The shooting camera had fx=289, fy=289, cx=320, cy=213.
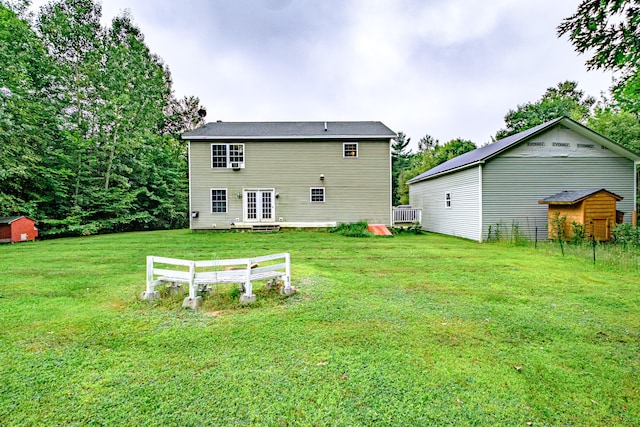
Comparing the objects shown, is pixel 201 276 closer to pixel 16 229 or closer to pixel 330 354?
pixel 330 354

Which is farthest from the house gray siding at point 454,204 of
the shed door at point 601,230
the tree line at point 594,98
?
the tree line at point 594,98

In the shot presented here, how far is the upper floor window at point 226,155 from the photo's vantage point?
49.7 ft

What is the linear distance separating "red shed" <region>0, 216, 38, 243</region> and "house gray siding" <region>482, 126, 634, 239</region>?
19.4 m

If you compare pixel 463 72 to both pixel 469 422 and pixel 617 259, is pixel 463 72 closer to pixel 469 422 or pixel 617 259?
pixel 617 259

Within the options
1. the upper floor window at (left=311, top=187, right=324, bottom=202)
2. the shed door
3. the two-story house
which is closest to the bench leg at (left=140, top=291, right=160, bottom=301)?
the two-story house

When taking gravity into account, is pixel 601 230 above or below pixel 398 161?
below

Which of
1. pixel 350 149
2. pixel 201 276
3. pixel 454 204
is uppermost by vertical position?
pixel 350 149

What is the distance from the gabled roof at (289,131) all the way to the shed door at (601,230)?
8.86m

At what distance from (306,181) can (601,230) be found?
12140mm

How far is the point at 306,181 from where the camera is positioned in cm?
1526

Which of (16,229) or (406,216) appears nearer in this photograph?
(16,229)

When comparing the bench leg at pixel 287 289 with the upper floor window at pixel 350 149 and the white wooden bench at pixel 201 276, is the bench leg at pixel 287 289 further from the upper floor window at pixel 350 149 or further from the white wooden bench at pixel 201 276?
the upper floor window at pixel 350 149

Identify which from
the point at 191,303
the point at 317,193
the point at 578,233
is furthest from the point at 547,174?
the point at 191,303

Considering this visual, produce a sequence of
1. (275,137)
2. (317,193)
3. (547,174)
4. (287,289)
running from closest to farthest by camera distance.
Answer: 1. (287,289)
2. (547,174)
3. (275,137)
4. (317,193)
